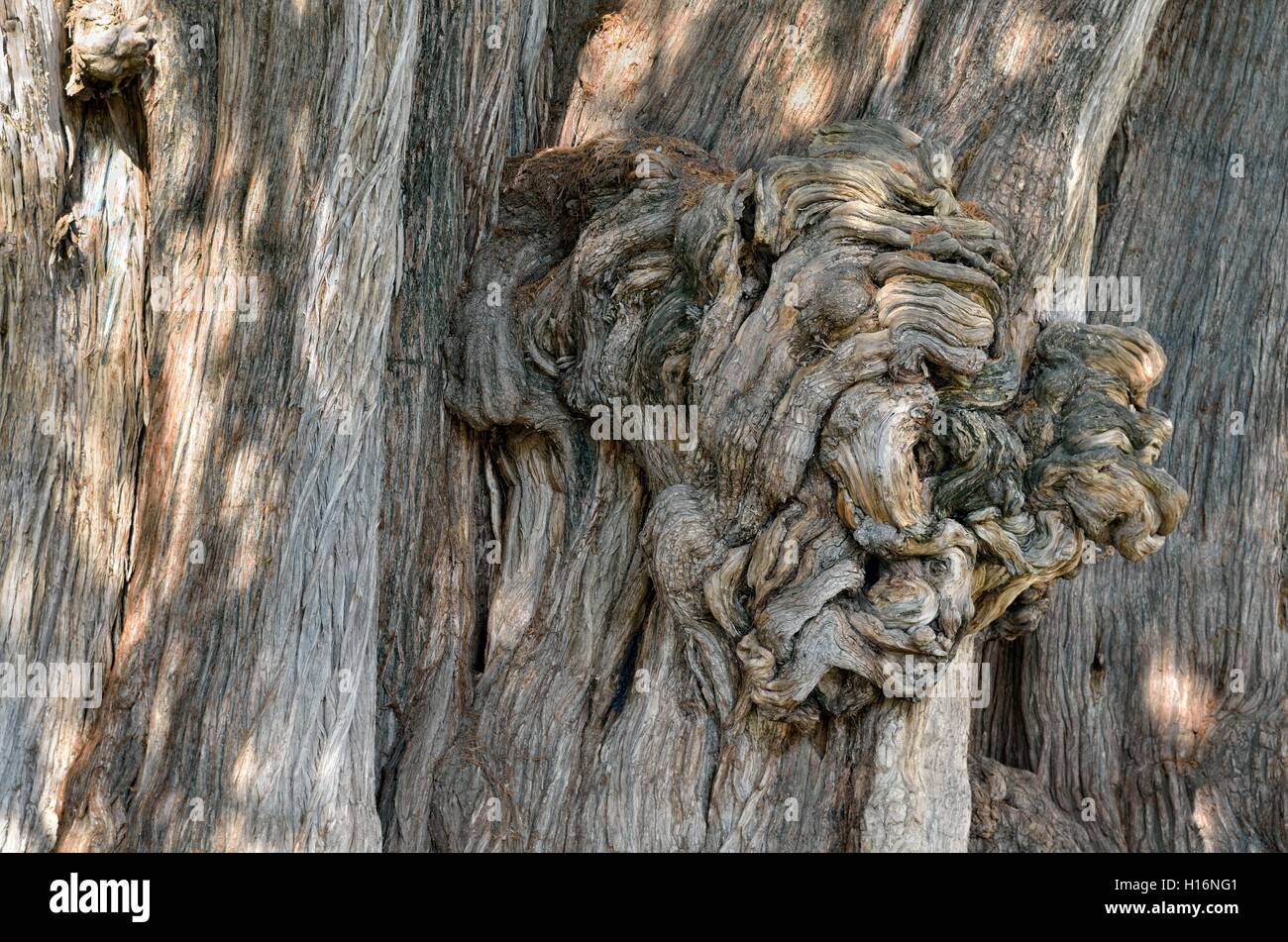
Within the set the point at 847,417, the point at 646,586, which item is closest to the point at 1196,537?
the point at 847,417

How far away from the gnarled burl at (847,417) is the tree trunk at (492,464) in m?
0.04

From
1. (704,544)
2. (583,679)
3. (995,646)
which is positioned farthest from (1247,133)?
(583,679)

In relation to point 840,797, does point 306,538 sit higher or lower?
higher

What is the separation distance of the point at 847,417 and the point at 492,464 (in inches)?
51.3

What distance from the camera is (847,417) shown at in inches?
142

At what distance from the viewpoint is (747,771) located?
3.92 m

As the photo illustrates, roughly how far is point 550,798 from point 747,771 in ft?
1.96

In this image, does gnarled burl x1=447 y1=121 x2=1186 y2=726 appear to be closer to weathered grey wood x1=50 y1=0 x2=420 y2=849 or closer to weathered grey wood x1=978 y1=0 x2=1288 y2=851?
weathered grey wood x1=50 y1=0 x2=420 y2=849

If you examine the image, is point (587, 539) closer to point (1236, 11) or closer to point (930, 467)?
point (930, 467)

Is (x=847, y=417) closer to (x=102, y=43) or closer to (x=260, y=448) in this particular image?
(x=260, y=448)

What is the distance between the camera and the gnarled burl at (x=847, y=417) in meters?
3.62

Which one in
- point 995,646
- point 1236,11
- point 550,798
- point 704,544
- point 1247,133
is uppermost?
point 1236,11

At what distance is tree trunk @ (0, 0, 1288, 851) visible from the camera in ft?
11.4

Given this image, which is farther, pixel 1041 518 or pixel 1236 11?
pixel 1236 11
